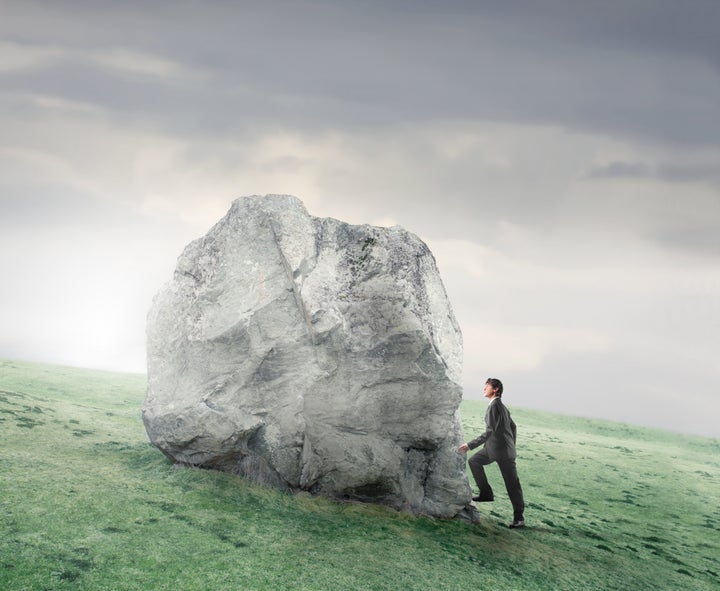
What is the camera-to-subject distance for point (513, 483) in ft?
Result: 26.4

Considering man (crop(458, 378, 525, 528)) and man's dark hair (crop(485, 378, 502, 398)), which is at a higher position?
man's dark hair (crop(485, 378, 502, 398))

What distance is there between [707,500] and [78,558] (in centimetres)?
1199

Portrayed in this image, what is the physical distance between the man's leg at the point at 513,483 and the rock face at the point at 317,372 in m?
0.56

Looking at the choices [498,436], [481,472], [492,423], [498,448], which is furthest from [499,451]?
[481,472]

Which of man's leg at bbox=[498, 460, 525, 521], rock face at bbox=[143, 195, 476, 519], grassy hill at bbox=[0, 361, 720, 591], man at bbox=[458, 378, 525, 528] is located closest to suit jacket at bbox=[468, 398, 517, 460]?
man at bbox=[458, 378, 525, 528]

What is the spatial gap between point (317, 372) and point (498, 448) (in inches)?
101

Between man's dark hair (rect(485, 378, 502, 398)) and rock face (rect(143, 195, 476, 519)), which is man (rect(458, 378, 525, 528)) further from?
rock face (rect(143, 195, 476, 519))

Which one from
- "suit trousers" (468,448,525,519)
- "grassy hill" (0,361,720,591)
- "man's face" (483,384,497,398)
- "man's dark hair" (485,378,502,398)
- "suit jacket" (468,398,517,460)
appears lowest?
"grassy hill" (0,361,720,591)

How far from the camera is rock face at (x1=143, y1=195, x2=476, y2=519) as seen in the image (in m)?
7.46

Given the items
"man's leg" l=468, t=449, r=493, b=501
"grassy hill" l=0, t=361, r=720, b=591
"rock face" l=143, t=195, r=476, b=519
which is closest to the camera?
"grassy hill" l=0, t=361, r=720, b=591

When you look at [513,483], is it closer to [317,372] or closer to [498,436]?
[498,436]

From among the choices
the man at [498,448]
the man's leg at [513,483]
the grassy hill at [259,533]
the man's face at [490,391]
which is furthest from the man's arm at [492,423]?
the grassy hill at [259,533]

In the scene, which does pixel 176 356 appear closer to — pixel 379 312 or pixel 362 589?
pixel 379 312

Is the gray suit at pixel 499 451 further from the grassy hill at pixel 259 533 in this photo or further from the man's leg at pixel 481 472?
the grassy hill at pixel 259 533
